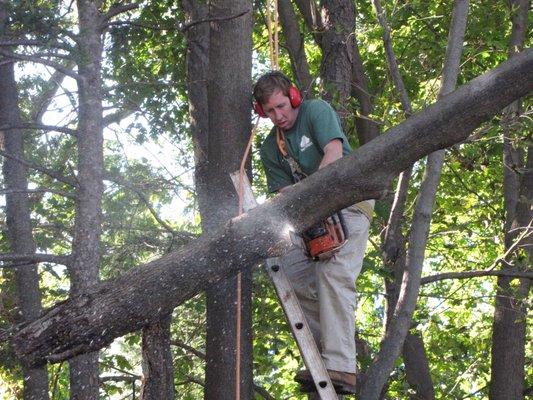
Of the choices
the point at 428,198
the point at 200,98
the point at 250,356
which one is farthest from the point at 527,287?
the point at 250,356

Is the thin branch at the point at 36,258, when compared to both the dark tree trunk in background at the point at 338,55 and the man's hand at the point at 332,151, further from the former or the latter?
the man's hand at the point at 332,151

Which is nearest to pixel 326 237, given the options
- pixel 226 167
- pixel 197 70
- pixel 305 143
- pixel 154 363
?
pixel 305 143

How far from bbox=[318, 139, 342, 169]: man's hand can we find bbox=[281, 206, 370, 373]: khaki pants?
448mm

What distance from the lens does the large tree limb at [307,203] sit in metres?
3.87

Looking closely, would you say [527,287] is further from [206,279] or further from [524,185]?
[206,279]

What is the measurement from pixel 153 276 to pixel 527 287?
5.14 m

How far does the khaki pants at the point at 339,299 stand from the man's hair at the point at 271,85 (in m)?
0.79

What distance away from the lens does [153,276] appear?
3.87m

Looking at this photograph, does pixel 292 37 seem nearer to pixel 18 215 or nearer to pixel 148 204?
pixel 148 204

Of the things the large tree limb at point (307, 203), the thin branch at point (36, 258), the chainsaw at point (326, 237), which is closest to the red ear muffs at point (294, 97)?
the chainsaw at point (326, 237)

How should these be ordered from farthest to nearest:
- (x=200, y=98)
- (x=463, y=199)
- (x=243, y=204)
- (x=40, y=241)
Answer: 1. (x=463, y=199)
2. (x=40, y=241)
3. (x=200, y=98)
4. (x=243, y=204)

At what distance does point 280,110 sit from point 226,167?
1.47 ft

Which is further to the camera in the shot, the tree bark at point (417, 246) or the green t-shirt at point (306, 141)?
the tree bark at point (417, 246)

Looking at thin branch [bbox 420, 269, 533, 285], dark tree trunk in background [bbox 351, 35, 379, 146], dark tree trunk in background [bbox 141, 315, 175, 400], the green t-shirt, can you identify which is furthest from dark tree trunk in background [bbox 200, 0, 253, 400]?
dark tree trunk in background [bbox 351, 35, 379, 146]
